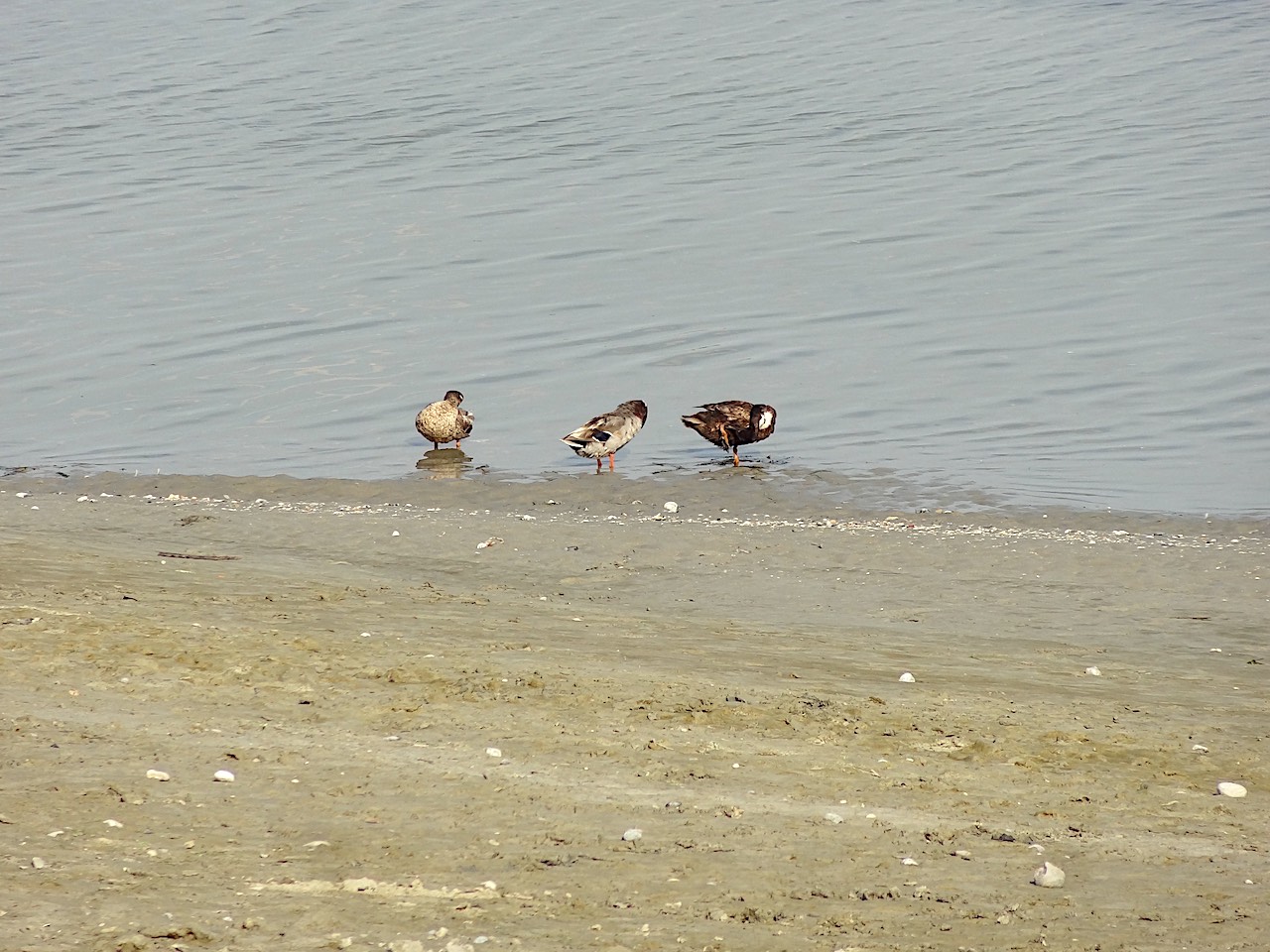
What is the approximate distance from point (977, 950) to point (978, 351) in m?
13.9

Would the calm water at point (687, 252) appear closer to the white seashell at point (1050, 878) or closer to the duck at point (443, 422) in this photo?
the duck at point (443, 422)

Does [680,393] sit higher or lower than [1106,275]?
lower

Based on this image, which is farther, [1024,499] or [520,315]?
[520,315]

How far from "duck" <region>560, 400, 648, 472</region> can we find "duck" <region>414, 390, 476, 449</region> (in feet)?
4.23

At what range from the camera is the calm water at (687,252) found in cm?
1524

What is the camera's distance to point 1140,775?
619 centimetres

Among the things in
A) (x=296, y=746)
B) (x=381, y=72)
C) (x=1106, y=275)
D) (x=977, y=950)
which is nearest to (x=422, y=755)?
(x=296, y=746)

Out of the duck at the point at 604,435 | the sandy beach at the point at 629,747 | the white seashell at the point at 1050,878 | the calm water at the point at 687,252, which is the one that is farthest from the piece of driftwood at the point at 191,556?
the white seashell at the point at 1050,878

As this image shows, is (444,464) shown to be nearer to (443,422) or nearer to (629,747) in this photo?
(443,422)

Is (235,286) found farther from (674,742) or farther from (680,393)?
(674,742)

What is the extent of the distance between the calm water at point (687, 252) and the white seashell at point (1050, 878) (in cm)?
766

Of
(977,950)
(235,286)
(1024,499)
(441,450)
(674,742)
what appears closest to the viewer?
(977,950)

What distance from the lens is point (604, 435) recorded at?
1366cm

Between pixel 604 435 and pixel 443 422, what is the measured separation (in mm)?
1938
